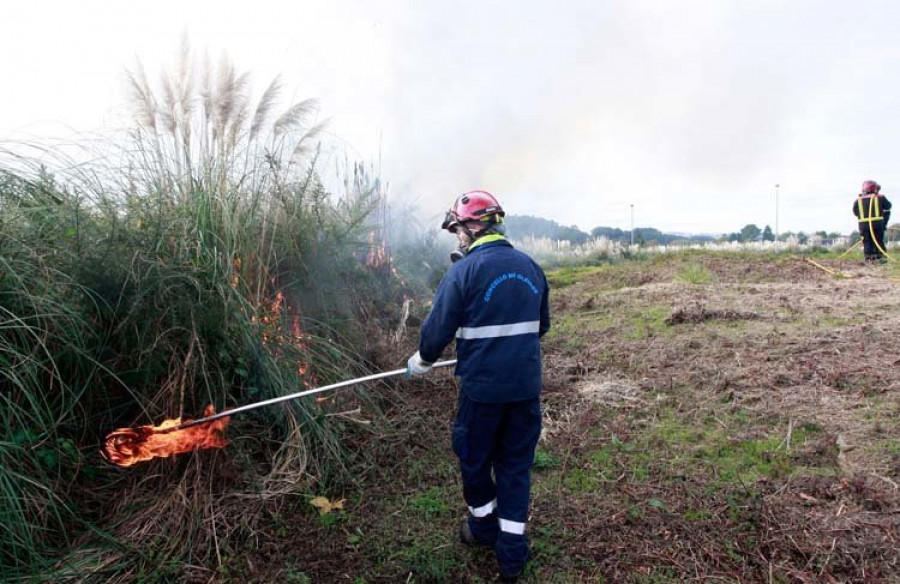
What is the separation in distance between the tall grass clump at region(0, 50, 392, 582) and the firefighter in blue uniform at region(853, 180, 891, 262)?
1340cm

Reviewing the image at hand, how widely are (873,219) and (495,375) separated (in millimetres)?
13672

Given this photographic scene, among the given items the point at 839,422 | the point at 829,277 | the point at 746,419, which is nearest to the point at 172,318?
the point at 746,419

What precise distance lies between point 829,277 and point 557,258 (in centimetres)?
785

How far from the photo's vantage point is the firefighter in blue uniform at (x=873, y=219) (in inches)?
502

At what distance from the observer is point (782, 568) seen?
282cm

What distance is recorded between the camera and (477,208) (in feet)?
10.5

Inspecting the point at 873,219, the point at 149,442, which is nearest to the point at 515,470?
the point at 149,442

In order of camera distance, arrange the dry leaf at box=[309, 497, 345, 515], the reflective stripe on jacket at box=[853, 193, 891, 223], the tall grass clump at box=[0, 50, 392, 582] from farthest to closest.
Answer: the reflective stripe on jacket at box=[853, 193, 891, 223], the dry leaf at box=[309, 497, 345, 515], the tall grass clump at box=[0, 50, 392, 582]

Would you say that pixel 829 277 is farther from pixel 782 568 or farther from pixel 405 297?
pixel 782 568

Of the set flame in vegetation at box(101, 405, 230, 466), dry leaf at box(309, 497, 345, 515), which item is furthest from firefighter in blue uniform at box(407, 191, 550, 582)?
flame in vegetation at box(101, 405, 230, 466)

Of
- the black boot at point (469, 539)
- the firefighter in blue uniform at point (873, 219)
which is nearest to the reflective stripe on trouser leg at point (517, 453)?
the black boot at point (469, 539)

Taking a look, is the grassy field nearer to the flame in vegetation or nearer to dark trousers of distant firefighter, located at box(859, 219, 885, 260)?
the flame in vegetation

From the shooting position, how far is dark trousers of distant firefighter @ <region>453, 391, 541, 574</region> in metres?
2.92

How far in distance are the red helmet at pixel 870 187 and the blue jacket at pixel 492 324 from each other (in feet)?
45.8
